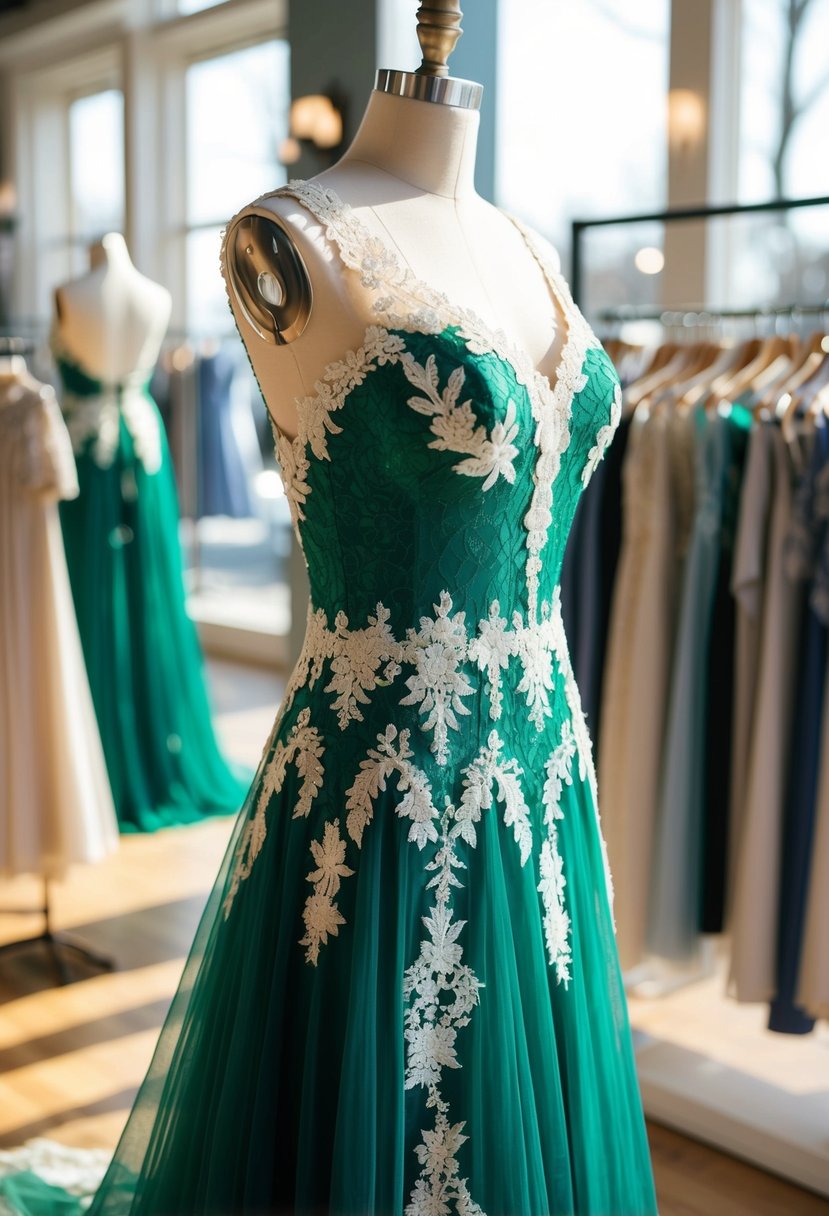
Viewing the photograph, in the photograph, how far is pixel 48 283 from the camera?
809cm

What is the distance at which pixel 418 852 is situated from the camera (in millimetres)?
1383

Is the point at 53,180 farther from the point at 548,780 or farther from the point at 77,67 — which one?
the point at 548,780

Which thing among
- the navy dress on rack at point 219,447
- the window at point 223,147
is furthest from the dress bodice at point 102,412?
the window at point 223,147

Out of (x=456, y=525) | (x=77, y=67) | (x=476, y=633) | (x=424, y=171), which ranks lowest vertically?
(x=476, y=633)

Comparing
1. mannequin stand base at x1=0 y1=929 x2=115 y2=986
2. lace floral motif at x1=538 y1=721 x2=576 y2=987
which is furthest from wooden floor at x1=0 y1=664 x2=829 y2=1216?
lace floral motif at x1=538 y1=721 x2=576 y2=987

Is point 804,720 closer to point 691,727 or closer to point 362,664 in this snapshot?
point 691,727

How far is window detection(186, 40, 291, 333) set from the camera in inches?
258

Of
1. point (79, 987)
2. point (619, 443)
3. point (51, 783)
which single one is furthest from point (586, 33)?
point (79, 987)

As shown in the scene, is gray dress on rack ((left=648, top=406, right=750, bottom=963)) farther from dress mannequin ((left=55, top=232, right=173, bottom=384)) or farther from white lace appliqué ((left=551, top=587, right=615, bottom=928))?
dress mannequin ((left=55, top=232, right=173, bottom=384))

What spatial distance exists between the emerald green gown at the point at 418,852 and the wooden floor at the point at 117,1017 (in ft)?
2.67

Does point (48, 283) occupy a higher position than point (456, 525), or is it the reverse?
point (48, 283)

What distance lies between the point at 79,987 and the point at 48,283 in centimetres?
612

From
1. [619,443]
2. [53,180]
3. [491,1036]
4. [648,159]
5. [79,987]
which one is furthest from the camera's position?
[53,180]

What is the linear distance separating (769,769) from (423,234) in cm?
120
